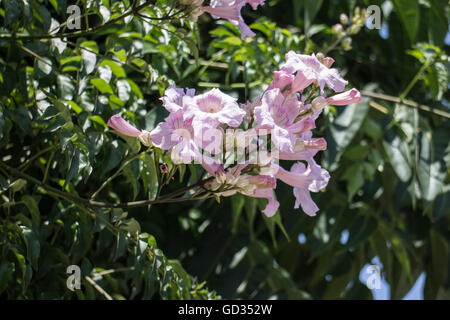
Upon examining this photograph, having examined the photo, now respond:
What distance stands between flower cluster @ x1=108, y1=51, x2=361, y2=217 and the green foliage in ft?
0.54

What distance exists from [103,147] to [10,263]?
483 millimetres

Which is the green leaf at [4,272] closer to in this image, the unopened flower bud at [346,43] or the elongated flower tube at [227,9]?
the elongated flower tube at [227,9]

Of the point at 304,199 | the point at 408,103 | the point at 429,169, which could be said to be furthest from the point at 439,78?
the point at 304,199

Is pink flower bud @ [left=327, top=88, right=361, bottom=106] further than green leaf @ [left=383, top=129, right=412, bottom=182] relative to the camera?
No

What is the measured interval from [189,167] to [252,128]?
616 millimetres

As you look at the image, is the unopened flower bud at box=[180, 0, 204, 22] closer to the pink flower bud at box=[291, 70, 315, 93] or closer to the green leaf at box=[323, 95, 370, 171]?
the pink flower bud at box=[291, 70, 315, 93]

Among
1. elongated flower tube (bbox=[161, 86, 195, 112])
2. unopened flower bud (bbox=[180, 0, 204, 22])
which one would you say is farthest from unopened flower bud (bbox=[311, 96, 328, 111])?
unopened flower bud (bbox=[180, 0, 204, 22])

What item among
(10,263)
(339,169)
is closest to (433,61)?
(339,169)

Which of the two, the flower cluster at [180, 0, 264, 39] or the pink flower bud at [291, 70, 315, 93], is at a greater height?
the flower cluster at [180, 0, 264, 39]

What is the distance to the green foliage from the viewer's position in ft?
6.98

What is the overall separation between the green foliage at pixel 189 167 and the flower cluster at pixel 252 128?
0.54ft

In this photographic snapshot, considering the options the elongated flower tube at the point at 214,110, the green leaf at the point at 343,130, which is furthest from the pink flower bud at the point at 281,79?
the green leaf at the point at 343,130

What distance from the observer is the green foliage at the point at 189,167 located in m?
2.13

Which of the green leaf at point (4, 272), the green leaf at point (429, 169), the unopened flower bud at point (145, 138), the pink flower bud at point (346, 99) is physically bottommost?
the green leaf at point (429, 169)
